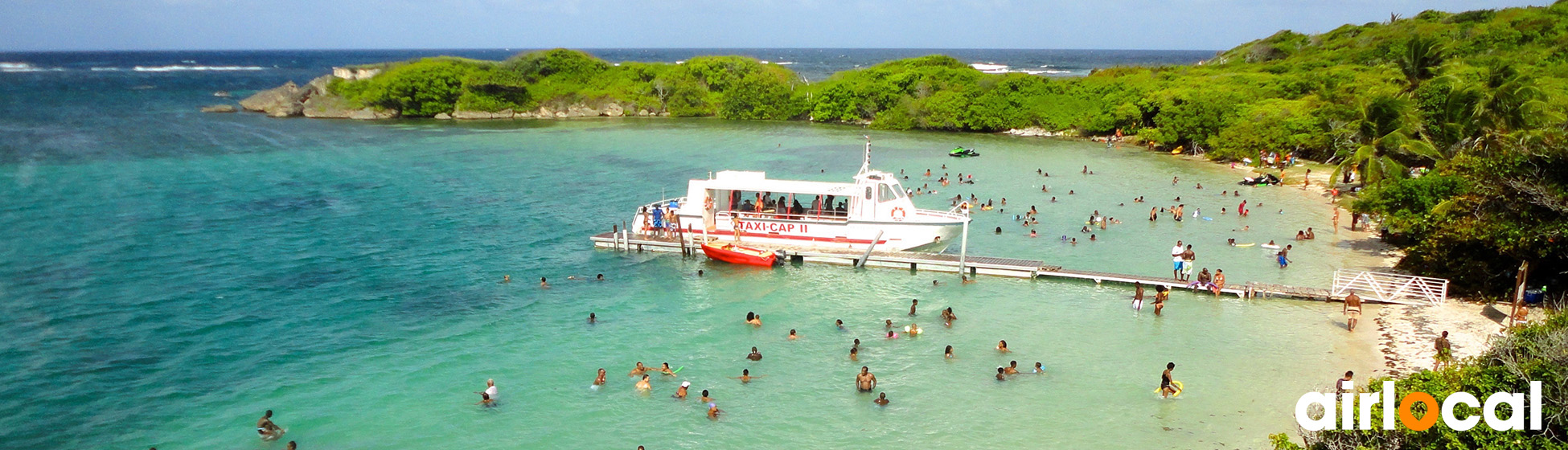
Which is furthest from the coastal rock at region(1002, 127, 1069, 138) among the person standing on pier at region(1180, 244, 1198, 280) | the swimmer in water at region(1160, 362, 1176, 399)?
the swimmer in water at region(1160, 362, 1176, 399)

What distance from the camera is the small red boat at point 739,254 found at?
1342 inches

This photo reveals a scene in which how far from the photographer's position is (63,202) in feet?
153

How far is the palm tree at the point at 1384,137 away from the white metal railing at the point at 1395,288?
10.0 metres

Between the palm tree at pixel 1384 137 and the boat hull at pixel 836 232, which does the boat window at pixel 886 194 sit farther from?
the palm tree at pixel 1384 137

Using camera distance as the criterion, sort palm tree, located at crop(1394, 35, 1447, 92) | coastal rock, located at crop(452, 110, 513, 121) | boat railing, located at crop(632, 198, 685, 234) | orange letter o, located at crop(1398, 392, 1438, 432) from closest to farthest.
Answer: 1. orange letter o, located at crop(1398, 392, 1438, 432)
2. boat railing, located at crop(632, 198, 685, 234)
3. palm tree, located at crop(1394, 35, 1447, 92)
4. coastal rock, located at crop(452, 110, 513, 121)

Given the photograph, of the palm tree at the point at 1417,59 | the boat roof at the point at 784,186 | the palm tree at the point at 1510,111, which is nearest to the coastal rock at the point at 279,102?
the boat roof at the point at 784,186

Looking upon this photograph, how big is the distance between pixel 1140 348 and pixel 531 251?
22.4 metres

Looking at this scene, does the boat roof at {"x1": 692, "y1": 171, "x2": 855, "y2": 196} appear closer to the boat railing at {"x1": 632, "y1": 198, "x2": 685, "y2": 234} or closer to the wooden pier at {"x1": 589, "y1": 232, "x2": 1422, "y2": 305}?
the wooden pier at {"x1": 589, "y1": 232, "x2": 1422, "y2": 305}

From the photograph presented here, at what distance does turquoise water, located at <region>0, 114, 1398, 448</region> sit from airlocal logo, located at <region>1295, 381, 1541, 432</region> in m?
5.99

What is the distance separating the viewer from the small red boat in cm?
3409

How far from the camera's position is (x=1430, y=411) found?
13266 millimetres

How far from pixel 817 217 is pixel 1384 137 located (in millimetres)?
22744

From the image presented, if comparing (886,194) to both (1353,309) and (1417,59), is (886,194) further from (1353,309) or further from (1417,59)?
(1417,59)

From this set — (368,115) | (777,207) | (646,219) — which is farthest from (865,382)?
(368,115)
